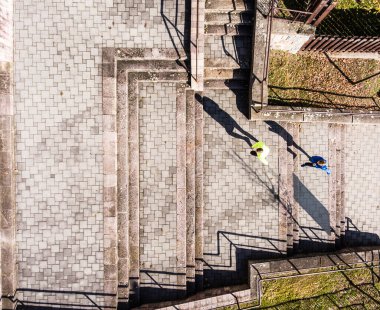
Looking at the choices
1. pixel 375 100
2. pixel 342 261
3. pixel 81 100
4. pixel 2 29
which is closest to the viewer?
pixel 2 29

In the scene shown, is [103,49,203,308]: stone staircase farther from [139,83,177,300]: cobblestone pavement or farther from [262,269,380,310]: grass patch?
[262,269,380,310]: grass patch

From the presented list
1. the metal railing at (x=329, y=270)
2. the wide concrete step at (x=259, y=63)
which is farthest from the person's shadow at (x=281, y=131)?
the metal railing at (x=329, y=270)

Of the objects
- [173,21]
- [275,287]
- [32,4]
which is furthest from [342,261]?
[32,4]

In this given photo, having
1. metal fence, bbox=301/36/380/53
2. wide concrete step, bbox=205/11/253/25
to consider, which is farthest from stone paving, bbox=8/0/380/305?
metal fence, bbox=301/36/380/53

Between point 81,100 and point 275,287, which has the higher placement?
point 81,100

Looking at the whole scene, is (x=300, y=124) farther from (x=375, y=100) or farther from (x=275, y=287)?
(x=275, y=287)

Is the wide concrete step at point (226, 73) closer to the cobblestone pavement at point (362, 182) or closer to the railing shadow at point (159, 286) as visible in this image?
the cobblestone pavement at point (362, 182)
